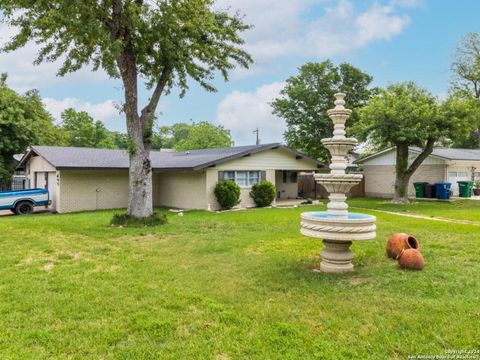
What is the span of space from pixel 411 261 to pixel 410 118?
40.4ft

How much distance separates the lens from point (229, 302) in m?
4.99

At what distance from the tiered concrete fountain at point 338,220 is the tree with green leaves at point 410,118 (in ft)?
37.8

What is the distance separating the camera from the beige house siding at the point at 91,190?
1758cm

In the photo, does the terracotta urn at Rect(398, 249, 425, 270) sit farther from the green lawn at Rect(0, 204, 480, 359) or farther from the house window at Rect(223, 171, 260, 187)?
the house window at Rect(223, 171, 260, 187)

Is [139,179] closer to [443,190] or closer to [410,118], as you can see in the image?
[410,118]

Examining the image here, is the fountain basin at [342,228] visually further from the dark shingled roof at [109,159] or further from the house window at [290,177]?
the house window at [290,177]

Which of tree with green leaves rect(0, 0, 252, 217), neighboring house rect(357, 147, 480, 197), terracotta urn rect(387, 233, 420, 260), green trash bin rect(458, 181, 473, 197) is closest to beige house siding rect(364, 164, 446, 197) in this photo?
neighboring house rect(357, 147, 480, 197)

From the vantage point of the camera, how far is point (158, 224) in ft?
40.9

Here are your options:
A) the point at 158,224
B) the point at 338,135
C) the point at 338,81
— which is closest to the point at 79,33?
the point at 158,224

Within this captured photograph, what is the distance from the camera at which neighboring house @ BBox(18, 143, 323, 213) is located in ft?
57.4

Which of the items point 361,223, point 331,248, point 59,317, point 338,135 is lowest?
point 59,317

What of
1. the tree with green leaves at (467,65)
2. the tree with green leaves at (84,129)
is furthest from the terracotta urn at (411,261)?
the tree with green leaves at (84,129)

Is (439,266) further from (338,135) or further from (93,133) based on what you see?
(93,133)

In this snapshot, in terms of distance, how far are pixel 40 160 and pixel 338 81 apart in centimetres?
2418
